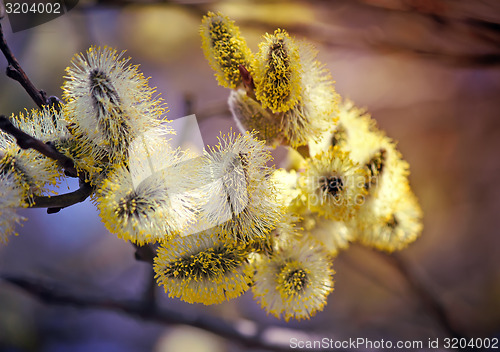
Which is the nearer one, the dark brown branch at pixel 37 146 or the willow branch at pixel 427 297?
the dark brown branch at pixel 37 146

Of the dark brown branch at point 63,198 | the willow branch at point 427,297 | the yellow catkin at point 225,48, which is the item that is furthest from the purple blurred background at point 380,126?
the dark brown branch at point 63,198

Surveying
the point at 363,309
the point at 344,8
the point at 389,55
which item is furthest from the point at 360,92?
the point at 363,309

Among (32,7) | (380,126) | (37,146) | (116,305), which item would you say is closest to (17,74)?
(37,146)

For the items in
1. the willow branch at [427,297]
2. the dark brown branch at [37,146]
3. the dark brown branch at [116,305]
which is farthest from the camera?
the willow branch at [427,297]

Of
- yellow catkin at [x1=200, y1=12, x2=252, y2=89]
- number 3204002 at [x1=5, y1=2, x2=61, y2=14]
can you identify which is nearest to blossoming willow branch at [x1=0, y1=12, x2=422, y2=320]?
yellow catkin at [x1=200, y1=12, x2=252, y2=89]

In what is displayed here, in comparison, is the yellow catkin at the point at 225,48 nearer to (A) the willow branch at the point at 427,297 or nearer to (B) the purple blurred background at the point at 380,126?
(B) the purple blurred background at the point at 380,126

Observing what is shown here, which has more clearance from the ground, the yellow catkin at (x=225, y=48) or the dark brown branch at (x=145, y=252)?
the yellow catkin at (x=225, y=48)

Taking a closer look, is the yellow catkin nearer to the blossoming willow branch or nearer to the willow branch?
the blossoming willow branch
